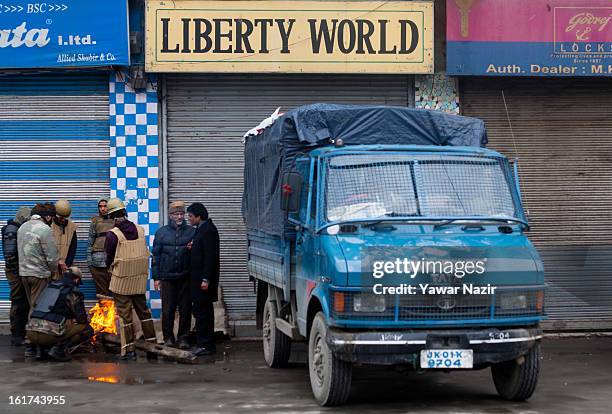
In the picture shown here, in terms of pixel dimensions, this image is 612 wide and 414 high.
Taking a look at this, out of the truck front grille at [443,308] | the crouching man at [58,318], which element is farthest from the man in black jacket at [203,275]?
the truck front grille at [443,308]

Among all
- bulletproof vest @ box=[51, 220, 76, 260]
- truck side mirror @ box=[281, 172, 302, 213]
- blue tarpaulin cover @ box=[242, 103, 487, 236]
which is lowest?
bulletproof vest @ box=[51, 220, 76, 260]

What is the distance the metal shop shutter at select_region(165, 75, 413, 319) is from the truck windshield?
557cm

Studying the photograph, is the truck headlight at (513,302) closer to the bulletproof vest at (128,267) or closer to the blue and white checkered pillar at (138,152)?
the bulletproof vest at (128,267)

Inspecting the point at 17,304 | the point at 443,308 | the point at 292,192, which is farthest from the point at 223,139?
the point at 443,308

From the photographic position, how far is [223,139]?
1441 centimetres

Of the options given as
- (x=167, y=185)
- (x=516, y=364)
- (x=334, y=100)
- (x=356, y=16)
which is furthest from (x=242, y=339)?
(x=516, y=364)

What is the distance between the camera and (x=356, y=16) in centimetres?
1402

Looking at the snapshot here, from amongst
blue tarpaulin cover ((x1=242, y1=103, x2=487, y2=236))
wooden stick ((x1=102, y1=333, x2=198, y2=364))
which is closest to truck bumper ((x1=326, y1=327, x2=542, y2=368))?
blue tarpaulin cover ((x1=242, y1=103, x2=487, y2=236))

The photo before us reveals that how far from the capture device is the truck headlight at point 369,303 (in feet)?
26.5

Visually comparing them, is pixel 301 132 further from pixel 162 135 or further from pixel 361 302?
pixel 162 135

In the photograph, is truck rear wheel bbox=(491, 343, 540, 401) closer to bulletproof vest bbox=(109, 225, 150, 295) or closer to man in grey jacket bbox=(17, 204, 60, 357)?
bulletproof vest bbox=(109, 225, 150, 295)

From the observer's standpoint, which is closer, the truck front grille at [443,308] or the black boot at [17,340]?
the truck front grille at [443,308]

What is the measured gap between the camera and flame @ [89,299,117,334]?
43.3 feet

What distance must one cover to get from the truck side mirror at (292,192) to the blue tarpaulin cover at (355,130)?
1.98 ft
